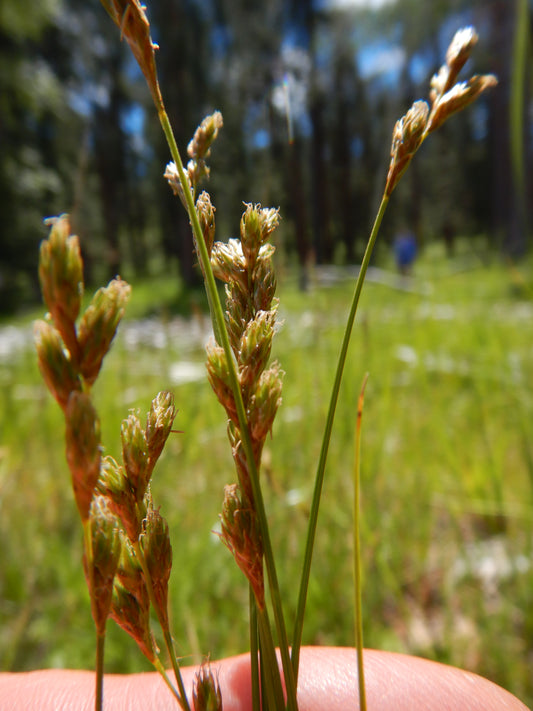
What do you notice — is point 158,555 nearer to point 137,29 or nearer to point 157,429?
point 157,429

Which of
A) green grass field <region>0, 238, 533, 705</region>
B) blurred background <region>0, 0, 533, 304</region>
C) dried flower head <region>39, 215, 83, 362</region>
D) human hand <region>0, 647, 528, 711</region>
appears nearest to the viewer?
dried flower head <region>39, 215, 83, 362</region>

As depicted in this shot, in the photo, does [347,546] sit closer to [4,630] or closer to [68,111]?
[4,630]

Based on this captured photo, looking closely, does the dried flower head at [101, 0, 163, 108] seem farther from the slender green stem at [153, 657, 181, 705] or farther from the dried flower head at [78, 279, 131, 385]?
the slender green stem at [153, 657, 181, 705]

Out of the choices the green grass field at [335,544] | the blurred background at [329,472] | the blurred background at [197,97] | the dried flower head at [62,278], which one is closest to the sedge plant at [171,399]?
the dried flower head at [62,278]

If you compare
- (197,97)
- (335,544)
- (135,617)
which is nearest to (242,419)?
(135,617)

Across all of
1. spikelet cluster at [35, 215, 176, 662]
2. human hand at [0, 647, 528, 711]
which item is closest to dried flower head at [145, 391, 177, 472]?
spikelet cluster at [35, 215, 176, 662]

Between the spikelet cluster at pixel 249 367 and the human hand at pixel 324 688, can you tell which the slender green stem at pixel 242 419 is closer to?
the spikelet cluster at pixel 249 367
